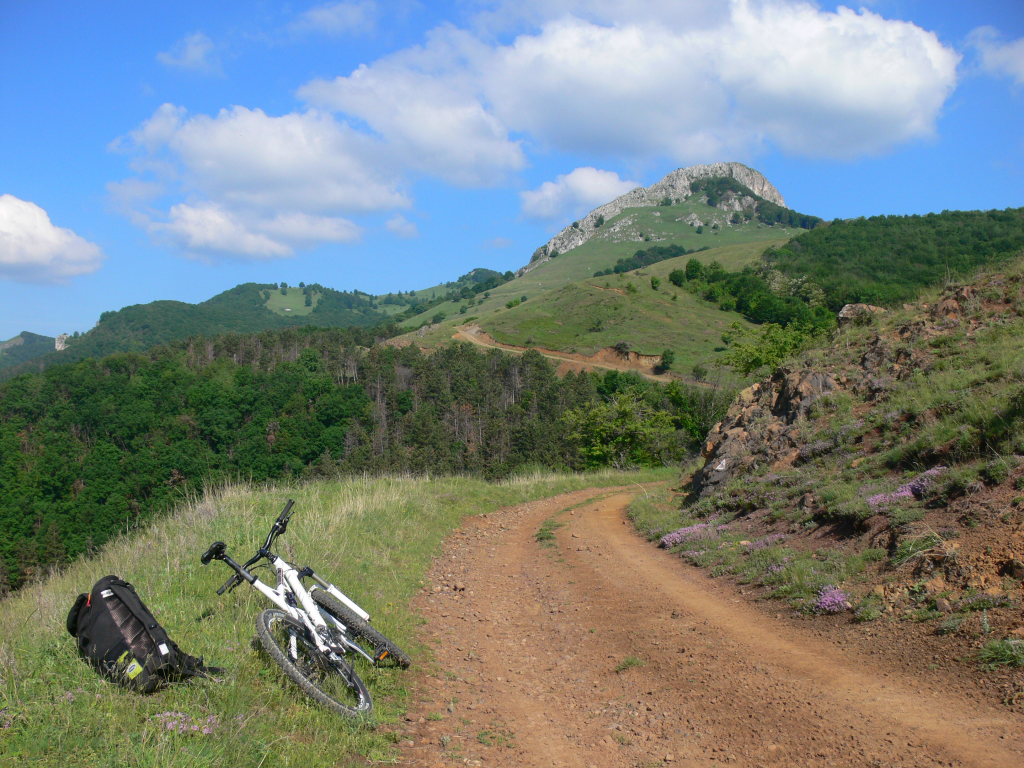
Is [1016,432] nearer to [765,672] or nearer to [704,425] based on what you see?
[765,672]

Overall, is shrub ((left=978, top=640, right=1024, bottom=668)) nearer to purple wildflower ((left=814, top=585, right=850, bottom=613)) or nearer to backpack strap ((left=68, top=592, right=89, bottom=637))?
purple wildflower ((left=814, top=585, right=850, bottom=613))

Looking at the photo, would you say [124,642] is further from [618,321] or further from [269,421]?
[618,321]

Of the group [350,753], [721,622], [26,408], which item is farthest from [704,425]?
[26,408]

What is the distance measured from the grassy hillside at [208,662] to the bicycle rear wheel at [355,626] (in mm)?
236

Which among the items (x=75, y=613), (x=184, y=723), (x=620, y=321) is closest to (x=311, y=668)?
(x=184, y=723)

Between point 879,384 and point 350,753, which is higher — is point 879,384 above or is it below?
above

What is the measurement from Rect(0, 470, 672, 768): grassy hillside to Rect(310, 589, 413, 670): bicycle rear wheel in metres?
0.24

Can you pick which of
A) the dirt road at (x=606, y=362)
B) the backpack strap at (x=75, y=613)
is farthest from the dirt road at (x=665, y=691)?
the dirt road at (x=606, y=362)

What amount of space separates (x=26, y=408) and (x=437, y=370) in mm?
59983

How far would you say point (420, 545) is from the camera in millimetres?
9922

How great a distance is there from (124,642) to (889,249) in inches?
5106

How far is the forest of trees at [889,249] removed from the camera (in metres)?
90.3

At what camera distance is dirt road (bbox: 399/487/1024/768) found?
3832 mm

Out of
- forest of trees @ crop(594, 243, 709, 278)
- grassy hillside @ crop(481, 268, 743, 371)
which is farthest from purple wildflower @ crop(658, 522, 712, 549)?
forest of trees @ crop(594, 243, 709, 278)
